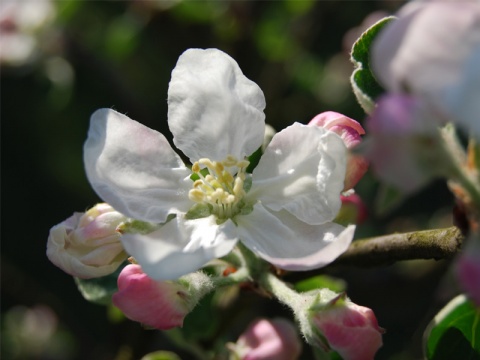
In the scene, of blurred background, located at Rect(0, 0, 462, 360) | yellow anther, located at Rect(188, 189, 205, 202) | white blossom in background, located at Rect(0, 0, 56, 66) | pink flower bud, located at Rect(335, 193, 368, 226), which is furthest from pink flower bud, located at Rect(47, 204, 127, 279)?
white blossom in background, located at Rect(0, 0, 56, 66)

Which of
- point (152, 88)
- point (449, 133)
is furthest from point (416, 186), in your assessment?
point (152, 88)

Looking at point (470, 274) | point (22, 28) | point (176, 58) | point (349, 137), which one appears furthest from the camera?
point (176, 58)

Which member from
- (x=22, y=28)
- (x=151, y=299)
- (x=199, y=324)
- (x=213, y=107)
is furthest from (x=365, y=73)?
(x=22, y=28)

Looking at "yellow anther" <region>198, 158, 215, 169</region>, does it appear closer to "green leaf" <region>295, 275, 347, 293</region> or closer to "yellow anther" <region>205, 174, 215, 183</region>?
"yellow anther" <region>205, 174, 215, 183</region>

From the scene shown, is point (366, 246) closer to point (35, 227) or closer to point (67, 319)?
point (67, 319)

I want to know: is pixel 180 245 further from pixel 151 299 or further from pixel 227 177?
pixel 227 177

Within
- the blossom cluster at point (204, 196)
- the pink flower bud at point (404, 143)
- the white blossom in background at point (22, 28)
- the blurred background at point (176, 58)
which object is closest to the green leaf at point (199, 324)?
the blossom cluster at point (204, 196)

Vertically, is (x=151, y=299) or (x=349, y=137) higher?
(x=349, y=137)
